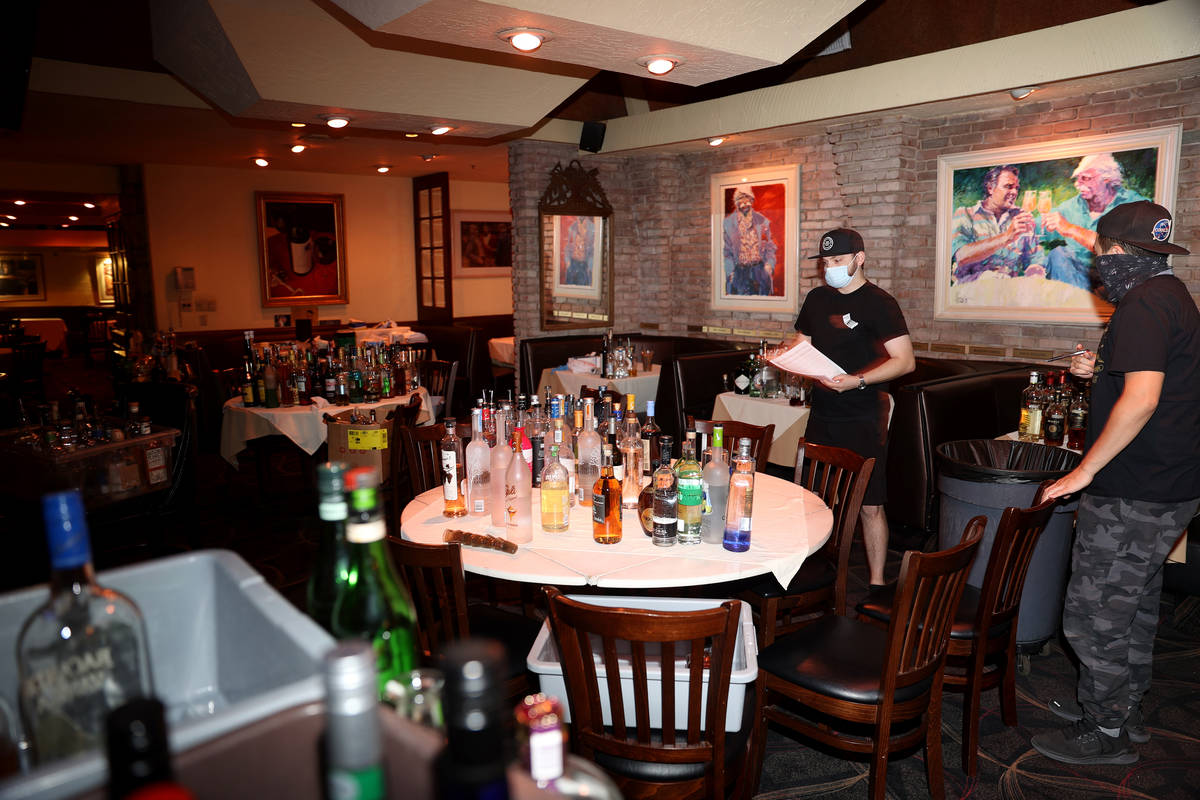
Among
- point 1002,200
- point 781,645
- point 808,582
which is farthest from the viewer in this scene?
point 1002,200

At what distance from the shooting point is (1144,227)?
7.73ft

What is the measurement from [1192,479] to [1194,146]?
3.58m

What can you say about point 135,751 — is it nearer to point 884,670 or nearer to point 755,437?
point 884,670

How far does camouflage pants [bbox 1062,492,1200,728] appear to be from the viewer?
2432mm

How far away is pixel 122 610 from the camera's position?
0.83 metres

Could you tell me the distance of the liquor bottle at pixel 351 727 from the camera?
1.76 ft

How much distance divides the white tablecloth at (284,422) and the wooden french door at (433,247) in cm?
616

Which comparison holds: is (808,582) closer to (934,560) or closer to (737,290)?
(934,560)

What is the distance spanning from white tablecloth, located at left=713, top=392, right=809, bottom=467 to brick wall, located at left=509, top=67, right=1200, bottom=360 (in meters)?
1.76

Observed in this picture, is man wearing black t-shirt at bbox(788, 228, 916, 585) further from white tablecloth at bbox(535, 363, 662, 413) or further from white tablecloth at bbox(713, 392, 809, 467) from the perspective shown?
white tablecloth at bbox(535, 363, 662, 413)

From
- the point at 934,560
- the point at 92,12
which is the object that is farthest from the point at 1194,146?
the point at 92,12

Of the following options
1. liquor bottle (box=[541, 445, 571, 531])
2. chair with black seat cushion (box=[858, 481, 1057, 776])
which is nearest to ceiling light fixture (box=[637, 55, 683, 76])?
liquor bottle (box=[541, 445, 571, 531])

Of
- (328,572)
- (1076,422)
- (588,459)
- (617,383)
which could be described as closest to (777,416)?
(617,383)

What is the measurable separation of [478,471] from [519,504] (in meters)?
0.30
